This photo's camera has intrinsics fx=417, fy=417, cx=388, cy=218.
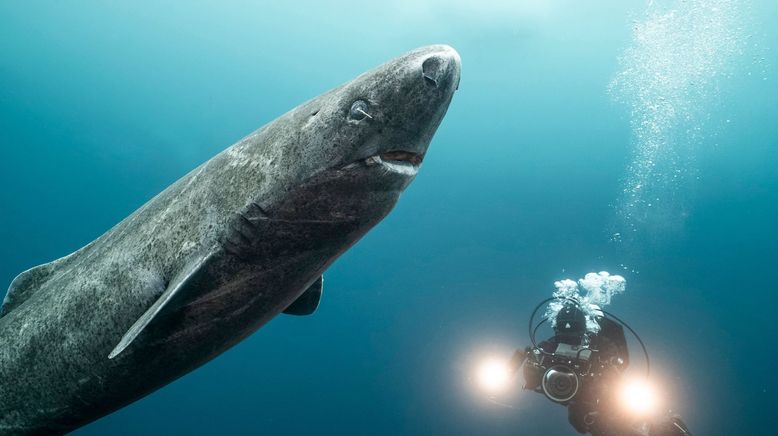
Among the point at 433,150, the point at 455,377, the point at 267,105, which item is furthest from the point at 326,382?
the point at 267,105

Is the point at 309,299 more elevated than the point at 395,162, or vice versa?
the point at 395,162

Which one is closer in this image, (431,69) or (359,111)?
(431,69)

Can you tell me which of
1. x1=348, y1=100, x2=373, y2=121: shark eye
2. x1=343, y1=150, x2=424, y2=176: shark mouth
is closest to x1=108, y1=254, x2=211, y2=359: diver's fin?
x1=343, y1=150, x2=424, y2=176: shark mouth

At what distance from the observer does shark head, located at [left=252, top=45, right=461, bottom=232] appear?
1833 mm

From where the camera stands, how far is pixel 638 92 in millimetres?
47469

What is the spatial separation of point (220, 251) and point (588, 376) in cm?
556

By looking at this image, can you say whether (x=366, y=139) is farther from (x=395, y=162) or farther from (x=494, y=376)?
(x=494, y=376)

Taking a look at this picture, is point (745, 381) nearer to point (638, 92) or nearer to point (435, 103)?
point (638, 92)

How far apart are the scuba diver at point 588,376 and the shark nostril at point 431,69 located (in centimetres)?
530

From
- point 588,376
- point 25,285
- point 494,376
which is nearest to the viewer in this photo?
point 25,285

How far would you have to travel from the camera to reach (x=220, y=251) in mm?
2119

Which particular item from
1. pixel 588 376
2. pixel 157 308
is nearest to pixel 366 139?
pixel 157 308

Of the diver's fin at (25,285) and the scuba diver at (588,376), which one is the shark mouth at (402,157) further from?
the scuba diver at (588,376)

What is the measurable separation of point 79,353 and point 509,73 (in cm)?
4136
